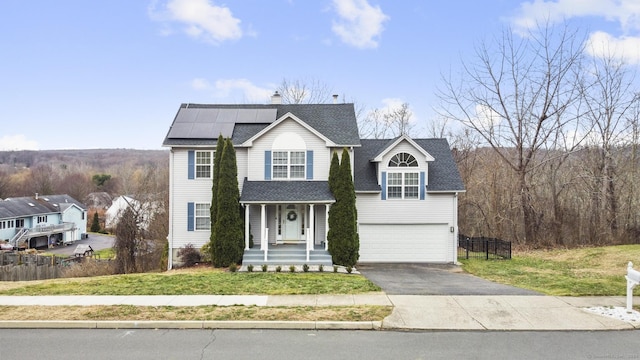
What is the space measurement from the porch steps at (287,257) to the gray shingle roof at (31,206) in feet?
153

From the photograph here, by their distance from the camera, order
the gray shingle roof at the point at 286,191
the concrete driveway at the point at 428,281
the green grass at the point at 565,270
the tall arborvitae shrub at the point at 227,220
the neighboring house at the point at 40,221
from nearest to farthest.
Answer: the concrete driveway at the point at 428,281 → the green grass at the point at 565,270 → the tall arborvitae shrub at the point at 227,220 → the gray shingle roof at the point at 286,191 → the neighboring house at the point at 40,221

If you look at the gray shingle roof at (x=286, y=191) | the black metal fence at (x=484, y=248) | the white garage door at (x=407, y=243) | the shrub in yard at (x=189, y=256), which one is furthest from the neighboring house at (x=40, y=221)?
the black metal fence at (x=484, y=248)

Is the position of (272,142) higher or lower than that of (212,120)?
lower

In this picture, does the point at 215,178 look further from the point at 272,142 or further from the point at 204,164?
the point at 272,142

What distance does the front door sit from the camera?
21.5 m

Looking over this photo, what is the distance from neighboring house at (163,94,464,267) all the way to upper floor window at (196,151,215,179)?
0.04 metres

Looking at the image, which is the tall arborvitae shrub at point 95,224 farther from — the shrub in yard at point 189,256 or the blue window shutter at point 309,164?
the blue window shutter at point 309,164

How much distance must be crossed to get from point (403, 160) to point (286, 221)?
20.1ft

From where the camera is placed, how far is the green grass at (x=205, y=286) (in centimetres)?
1298

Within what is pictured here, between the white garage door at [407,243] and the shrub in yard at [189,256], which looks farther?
the white garage door at [407,243]

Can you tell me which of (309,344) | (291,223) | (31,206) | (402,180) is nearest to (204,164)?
(291,223)

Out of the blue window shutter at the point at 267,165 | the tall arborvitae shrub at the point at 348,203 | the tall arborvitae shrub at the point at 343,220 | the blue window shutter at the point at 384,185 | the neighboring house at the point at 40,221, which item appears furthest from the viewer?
the neighboring house at the point at 40,221

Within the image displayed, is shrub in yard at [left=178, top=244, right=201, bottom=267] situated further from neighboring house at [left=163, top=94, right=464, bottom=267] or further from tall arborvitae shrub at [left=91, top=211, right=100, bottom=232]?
tall arborvitae shrub at [left=91, top=211, right=100, bottom=232]

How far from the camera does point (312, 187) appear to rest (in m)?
20.8
